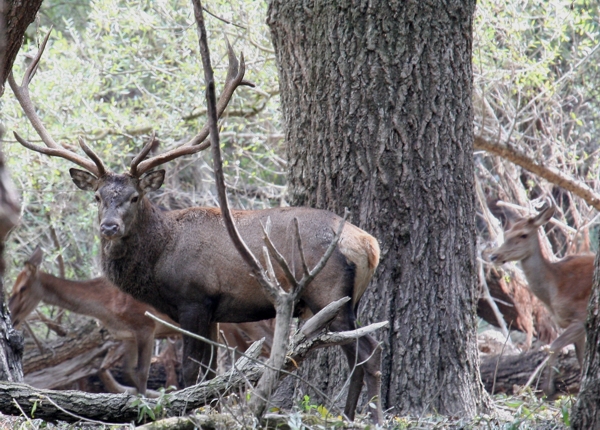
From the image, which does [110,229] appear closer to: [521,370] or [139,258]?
[139,258]

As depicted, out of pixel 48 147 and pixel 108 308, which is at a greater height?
pixel 48 147

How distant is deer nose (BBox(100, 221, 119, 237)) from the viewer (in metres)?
6.00

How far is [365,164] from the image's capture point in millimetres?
5871

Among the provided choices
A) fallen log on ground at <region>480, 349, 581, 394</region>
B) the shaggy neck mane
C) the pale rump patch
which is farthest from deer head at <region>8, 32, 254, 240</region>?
fallen log on ground at <region>480, 349, 581, 394</region>

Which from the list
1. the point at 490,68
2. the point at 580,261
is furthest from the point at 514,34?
the point at 580,261

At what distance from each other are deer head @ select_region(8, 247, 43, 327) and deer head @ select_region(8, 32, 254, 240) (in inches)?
116

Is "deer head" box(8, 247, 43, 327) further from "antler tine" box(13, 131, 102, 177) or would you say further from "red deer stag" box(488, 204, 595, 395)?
"red deer stag" box(488, 204, 595, 395)

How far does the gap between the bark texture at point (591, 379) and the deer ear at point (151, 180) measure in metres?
3.78

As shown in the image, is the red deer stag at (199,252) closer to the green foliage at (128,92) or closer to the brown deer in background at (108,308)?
the brown deer in background at (108,308)

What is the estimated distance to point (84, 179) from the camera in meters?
6.66

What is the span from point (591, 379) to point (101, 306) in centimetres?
654

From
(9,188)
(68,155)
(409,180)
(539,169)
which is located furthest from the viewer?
(539,169)

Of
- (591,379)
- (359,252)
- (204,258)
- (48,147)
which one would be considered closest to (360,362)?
(359,252)

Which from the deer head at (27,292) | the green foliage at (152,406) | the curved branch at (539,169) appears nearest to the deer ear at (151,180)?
the green foliage at (152,406)
